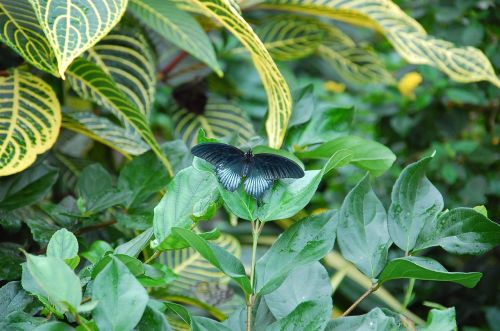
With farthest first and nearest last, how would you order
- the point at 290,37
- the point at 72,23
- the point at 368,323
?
the point at 290,37, the point at 72,23, the point at 368,323

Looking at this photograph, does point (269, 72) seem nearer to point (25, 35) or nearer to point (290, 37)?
point (25, 35)

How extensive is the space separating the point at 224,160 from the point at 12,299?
9.4 inches

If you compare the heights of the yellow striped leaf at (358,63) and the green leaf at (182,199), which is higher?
the green leaf at (182,199)

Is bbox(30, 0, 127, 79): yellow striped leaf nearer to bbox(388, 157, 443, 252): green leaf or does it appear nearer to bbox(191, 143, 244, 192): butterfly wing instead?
bbox(191, 143, 244, 192): butterfly wing

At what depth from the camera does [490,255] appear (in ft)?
5.43

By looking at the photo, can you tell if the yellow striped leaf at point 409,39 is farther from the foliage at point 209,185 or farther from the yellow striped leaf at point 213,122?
the yellow striped leaf at point 213,122

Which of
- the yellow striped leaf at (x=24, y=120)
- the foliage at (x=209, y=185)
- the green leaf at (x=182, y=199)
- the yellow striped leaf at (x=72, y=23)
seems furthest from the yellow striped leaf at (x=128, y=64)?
the green leaf at (x=182, y=199)

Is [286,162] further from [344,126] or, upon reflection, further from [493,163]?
[493,163]

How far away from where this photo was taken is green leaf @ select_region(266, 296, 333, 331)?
580 millimetres

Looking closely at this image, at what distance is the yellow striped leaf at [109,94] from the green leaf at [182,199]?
0.76ft

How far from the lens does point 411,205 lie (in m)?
0.67

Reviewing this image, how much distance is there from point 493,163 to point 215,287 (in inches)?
35.8

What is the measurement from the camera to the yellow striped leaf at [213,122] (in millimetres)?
1244

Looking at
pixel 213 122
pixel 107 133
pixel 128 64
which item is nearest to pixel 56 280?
pixel 107 133
